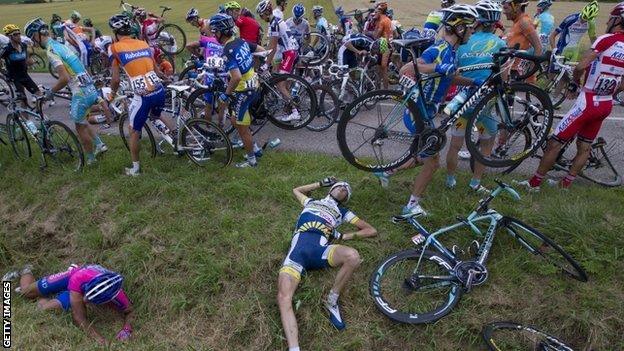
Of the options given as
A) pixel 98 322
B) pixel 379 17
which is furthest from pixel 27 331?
pixel 379 17

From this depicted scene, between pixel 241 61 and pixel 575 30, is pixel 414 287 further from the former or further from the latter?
pixel 575 30

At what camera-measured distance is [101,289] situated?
4773 millimetres

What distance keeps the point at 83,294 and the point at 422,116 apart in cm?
452

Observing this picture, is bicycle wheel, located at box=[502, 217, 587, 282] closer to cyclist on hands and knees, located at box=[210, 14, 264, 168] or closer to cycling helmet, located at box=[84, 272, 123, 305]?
cyclist on hands and knees, located at box=[210, 14, 264, 168]

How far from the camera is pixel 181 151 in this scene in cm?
684

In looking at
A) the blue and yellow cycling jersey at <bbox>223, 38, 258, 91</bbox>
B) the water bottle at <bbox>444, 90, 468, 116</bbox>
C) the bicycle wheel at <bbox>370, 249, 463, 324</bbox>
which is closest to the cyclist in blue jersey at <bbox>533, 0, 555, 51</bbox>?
the water bottle at <bbox>444, 90, 468, 116</bbox>

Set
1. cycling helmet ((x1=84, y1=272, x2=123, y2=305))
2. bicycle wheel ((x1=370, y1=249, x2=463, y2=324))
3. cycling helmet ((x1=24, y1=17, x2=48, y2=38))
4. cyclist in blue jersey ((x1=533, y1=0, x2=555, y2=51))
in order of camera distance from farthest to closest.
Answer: cyclist in blue jersey ((x1=533, y1=0, x2=555, y2=51)), cycling helmet ((x1=24, y1=17, x2=48, y2=38)), cycling helmet ((x1=84, y1=272, x2=123, y2=305)), bicycle wheel ((x1=370, y1=249, x2=463, y2=324))

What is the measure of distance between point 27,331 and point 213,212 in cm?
253

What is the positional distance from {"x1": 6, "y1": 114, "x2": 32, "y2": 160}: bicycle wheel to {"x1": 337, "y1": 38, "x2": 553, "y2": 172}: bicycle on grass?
6107 mm

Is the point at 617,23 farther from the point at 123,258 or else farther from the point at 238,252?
the point at 123,258

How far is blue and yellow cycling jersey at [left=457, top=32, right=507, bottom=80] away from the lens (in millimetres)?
4496

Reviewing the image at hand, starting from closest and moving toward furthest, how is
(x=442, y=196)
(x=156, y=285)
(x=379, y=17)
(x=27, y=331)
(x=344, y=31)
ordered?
(x=27, y=331), (x=156, y=285), (x=442, y=196), (x=379, y=17), (x=344, y=31)

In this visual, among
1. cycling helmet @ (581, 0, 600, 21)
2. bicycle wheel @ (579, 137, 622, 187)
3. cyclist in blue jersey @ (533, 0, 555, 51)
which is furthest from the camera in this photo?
cyclist in blue jersey @ (533, 0, 555, 51)

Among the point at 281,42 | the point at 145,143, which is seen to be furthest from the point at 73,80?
the point at 281,42
